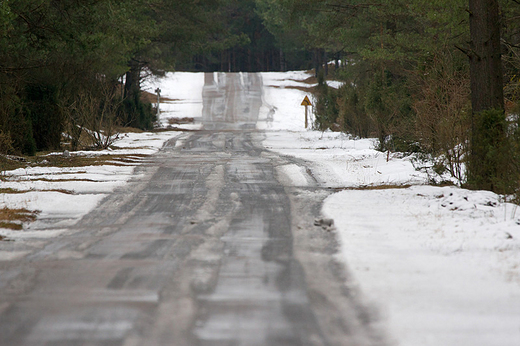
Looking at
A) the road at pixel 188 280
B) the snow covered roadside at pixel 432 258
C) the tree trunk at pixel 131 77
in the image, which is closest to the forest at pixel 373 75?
the snow covered roadside at pixel 432 258

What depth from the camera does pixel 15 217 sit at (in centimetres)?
808

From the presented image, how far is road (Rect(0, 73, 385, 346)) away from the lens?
13.0 ft

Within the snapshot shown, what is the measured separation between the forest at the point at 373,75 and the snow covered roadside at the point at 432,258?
1049mm

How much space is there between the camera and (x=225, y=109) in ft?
178

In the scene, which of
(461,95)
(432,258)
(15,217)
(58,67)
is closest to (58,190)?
(15,217)

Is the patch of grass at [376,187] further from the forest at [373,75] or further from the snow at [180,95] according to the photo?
the snow at [180,95]

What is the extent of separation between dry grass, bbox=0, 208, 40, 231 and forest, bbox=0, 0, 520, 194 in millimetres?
4981

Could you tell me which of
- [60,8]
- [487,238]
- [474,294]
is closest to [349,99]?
[60,8]

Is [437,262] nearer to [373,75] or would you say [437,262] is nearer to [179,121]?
[373,75]

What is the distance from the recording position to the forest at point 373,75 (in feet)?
31.8

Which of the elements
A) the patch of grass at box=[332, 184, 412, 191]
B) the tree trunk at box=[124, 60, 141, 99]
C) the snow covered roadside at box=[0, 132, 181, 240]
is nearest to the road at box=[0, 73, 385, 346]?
the snow covered roadside at box=[0, 132, 181, 240]

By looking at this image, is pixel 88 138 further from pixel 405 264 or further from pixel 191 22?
pixel 191 22

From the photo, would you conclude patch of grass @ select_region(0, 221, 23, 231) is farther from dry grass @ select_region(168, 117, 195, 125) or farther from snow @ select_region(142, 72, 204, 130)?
dry grass @ select_region(168, 117, 195, 125)

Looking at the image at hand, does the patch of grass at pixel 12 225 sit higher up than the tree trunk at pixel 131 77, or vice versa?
the tree trunk at pixel 131 77
